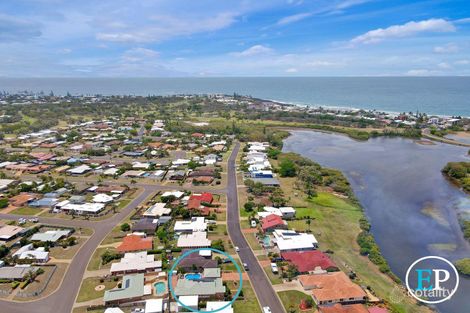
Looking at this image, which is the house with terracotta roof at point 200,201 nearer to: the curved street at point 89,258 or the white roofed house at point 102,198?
the curved street at point 89,258

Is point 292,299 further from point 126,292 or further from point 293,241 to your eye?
point 126,292

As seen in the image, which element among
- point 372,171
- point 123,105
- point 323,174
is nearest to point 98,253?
point 323,174

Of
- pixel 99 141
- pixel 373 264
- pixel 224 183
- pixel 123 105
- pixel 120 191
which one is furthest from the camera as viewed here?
pixel 123 105

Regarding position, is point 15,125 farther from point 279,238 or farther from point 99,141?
point 279,238

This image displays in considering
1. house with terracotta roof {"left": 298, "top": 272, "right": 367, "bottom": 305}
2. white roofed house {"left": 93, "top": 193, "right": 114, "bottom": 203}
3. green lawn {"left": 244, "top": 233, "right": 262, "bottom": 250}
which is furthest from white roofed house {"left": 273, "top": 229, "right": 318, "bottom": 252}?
white roofed house {"left": 93, "top": 193, "right": 114, "bottom": 203}

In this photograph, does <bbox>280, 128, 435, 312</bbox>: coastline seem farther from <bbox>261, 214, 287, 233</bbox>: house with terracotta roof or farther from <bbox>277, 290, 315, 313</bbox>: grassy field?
<bbox>277, 290, 315, 313</bbox>: grassy field

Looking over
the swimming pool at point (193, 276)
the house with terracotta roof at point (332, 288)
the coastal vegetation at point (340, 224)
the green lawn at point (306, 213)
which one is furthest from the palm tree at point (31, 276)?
the green lawn at point (306, 213)
